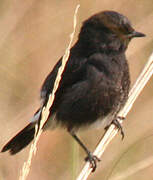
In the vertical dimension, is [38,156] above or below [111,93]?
below

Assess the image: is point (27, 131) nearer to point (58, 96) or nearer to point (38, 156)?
point (58, 96)

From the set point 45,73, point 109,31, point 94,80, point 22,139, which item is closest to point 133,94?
point 94,80

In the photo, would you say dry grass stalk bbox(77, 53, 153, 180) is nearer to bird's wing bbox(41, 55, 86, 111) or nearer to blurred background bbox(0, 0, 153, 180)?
bird's wing bbox(41, 55, 86, 111)

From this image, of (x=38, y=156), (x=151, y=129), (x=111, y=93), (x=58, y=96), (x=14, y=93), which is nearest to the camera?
(x=111, y=93)

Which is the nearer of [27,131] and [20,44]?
[27,131]

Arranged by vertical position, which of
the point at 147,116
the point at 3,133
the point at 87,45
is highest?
the point at 87,45

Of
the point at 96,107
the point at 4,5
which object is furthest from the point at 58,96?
the point at 4,5

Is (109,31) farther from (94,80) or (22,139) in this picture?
(22,139)
